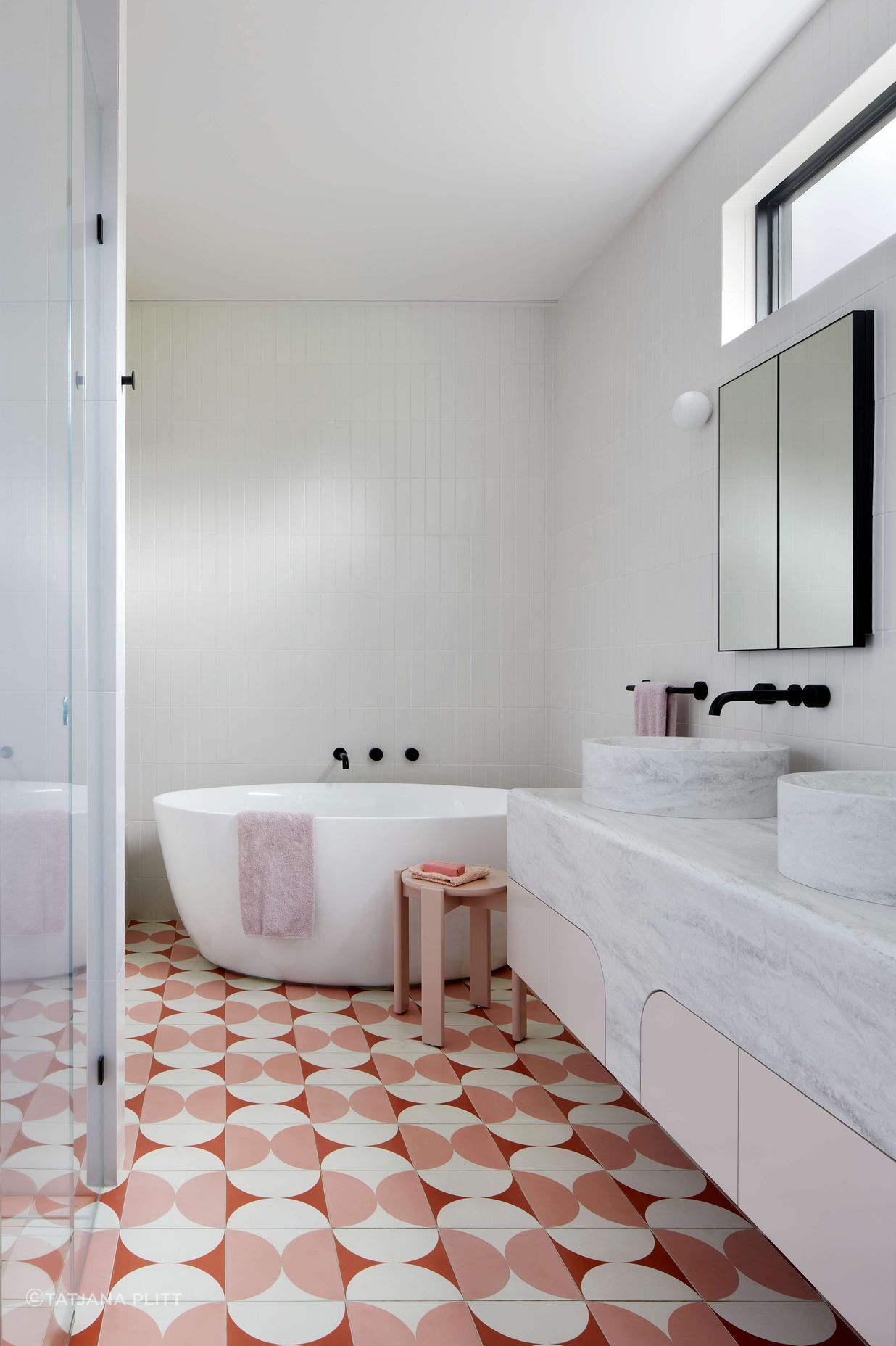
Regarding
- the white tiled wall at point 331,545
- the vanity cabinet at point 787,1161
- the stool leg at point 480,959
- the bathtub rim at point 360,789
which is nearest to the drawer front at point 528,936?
the stool leg at point 480,959

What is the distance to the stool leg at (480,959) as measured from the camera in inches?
119

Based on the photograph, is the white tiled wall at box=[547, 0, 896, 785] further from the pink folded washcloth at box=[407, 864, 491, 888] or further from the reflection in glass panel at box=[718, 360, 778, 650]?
the pink folded washcloth at box=[407, 864, 491, 888]

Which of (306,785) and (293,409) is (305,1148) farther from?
(293,409)

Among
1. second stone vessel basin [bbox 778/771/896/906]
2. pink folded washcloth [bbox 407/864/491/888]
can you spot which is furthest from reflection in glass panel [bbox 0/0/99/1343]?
pink folded washcloth [bbox 407/864/491/888]

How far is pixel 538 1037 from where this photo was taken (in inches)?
111

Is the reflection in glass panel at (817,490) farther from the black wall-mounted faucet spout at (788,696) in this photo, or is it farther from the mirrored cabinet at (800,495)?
the black wall-mounted faucet spout at (788,696)

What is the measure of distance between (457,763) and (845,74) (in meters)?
2.94

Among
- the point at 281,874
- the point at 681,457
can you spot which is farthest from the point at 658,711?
the point at 281,874

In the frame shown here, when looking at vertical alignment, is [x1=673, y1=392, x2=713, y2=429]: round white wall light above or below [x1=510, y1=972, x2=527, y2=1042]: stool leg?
above

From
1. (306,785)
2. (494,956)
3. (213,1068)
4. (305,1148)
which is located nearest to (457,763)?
(306,785)

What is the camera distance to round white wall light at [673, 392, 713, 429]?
2.75 metres

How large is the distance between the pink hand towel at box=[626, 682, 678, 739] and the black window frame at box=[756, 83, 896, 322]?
1.13m

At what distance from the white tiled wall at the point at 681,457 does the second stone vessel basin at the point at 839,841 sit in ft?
2.15

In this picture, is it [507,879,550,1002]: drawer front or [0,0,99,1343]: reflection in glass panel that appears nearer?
[0,0,99,1343]: reflection in glass panel
